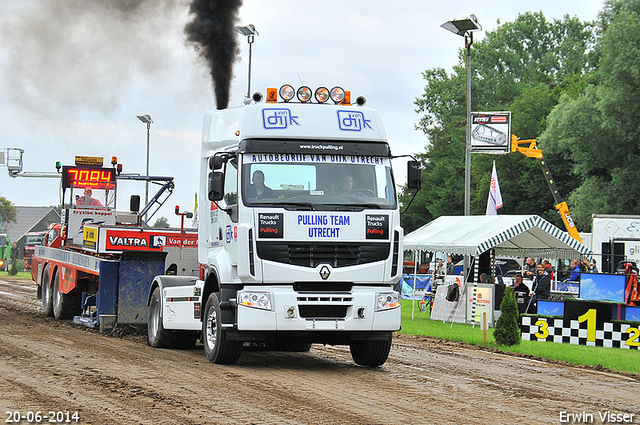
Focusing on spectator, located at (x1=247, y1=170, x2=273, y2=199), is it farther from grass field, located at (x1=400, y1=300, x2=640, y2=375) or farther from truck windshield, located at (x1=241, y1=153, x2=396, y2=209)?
grass field, located at (x1=400, y1=300, x2=640, y2=375)

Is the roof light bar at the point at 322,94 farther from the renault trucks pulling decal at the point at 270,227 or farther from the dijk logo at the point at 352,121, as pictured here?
the renault trucks pulling decal at the point at 270,227

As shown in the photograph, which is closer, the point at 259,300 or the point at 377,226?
the point at 259,300

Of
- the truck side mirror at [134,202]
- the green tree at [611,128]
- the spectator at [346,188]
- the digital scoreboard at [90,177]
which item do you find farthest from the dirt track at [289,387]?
the green tree at [611,128]

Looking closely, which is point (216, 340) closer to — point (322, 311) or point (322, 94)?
point (322, 311)

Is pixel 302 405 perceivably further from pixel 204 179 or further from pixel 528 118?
pixel 528 118

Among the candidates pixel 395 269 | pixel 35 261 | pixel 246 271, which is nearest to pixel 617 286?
pixel 395 269

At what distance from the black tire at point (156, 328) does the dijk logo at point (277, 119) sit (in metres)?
4.04

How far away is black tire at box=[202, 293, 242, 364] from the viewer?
10.9 meters

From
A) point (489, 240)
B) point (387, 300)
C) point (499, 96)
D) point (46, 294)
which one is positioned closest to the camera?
point (387, 300)

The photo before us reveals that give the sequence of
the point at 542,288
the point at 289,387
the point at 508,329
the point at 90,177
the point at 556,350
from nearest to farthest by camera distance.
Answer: the point at 289,387
the point at 556,350
the point at 508,329
the point at 90,177
the point at 542,288

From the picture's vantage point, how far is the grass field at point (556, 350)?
13188 millimetres

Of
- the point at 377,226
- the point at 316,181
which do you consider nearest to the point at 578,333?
the point at 377,226

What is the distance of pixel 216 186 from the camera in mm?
11047

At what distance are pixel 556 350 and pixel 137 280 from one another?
7.70 m
